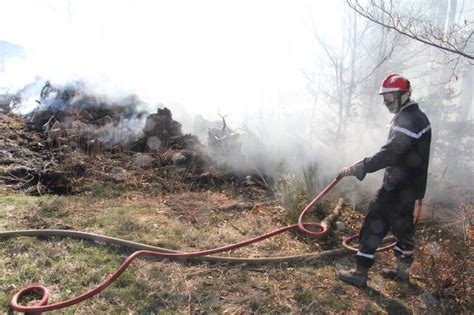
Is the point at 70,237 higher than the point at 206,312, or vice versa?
the point at 70,237

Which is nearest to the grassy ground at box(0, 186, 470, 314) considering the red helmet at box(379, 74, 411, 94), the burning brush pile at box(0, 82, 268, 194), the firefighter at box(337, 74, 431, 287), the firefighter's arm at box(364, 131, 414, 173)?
the firefighter at box(337, 74, 431, 287)

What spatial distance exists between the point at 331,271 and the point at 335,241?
637mm

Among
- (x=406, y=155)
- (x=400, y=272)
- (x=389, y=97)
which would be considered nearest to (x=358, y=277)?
(x=400, y=272)

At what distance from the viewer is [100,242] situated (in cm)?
373


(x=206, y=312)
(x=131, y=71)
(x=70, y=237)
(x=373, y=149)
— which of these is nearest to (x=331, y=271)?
(x=206, y=312)

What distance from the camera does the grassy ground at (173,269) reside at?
3014 millimetres

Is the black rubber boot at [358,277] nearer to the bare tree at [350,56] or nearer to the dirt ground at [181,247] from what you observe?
the dirt ground at [181,247]

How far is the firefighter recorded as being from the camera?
331 centimetres

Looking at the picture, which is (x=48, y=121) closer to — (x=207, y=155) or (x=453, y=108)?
(x=207, y=155)

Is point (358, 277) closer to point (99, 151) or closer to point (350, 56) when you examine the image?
point (99, 151)

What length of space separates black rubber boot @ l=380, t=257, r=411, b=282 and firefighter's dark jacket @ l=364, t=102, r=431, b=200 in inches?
26.8

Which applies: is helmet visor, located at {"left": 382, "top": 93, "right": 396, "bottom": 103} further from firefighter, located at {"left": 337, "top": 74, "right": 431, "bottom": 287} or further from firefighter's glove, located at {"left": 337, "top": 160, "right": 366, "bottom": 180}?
firefighter's glove, located at {"left": 337, "top": 160, "right": 366, "bottom": 180}

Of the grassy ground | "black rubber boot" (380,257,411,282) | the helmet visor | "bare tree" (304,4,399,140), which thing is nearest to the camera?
the grassy ground

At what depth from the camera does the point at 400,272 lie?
3611mm
